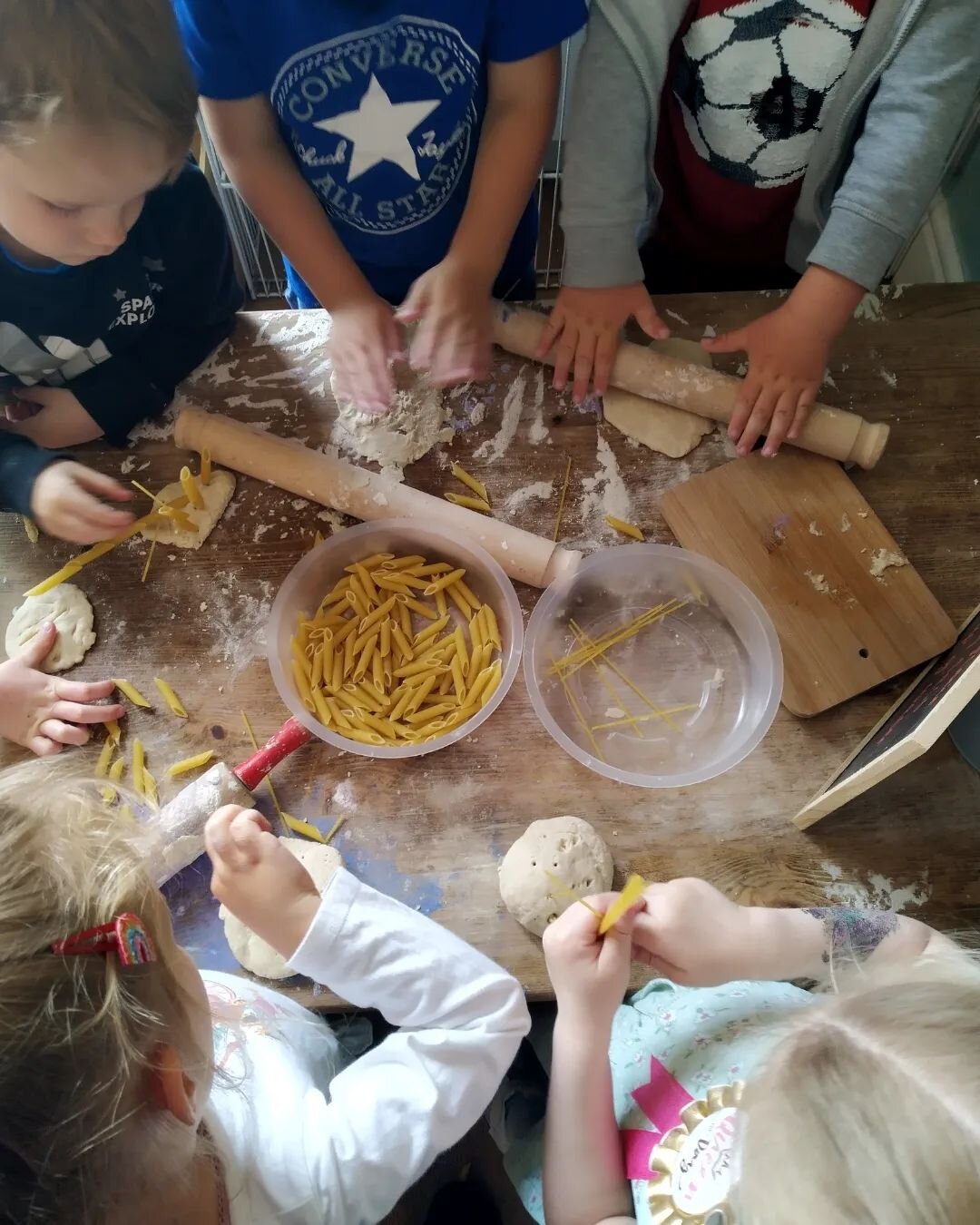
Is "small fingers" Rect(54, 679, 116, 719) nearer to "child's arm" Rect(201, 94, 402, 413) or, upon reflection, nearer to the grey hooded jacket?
"child's arm" Rect(201, 94, 402, 413)

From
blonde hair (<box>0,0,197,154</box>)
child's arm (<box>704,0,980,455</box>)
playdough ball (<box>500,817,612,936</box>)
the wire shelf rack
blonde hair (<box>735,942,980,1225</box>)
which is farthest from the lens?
the wire shelf rack

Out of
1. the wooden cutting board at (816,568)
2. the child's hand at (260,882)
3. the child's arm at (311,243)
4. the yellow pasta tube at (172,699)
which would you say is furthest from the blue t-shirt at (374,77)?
the child's hand at (260,882)

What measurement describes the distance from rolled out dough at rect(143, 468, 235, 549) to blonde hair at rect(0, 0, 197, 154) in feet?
1.05

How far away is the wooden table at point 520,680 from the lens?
705mm

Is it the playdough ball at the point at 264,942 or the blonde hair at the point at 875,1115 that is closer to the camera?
the blonde hair at the point at 875,1115

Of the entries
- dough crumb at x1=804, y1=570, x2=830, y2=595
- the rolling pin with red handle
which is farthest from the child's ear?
dough crumb at x1=804, y1=570, x2=830, y2=595

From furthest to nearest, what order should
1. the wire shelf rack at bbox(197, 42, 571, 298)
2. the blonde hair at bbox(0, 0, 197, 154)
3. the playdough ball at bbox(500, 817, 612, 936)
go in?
the wire shelf rack at bbox(197, 42, 571, 298)
the playdough ball at bbox(500, 817, 612, 936)
the blonde hair at bbox(0, 0, 197, 154)

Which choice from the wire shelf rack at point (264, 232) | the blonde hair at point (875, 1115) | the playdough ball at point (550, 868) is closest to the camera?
the blonde hair at point (875, 1115)

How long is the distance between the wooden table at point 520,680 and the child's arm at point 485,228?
0.05 metres

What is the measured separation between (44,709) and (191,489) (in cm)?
25

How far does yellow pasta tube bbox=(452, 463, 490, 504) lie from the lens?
2.74 feet

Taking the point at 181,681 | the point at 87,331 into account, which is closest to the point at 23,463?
the point at 87,331

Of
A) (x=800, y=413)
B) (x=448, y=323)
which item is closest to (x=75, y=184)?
(x=448, y=323)

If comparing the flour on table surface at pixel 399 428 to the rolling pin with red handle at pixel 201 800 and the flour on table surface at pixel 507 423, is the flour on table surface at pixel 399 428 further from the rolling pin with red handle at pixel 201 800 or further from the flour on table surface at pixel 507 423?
the rolling pin with red handle at pixel 201 800
